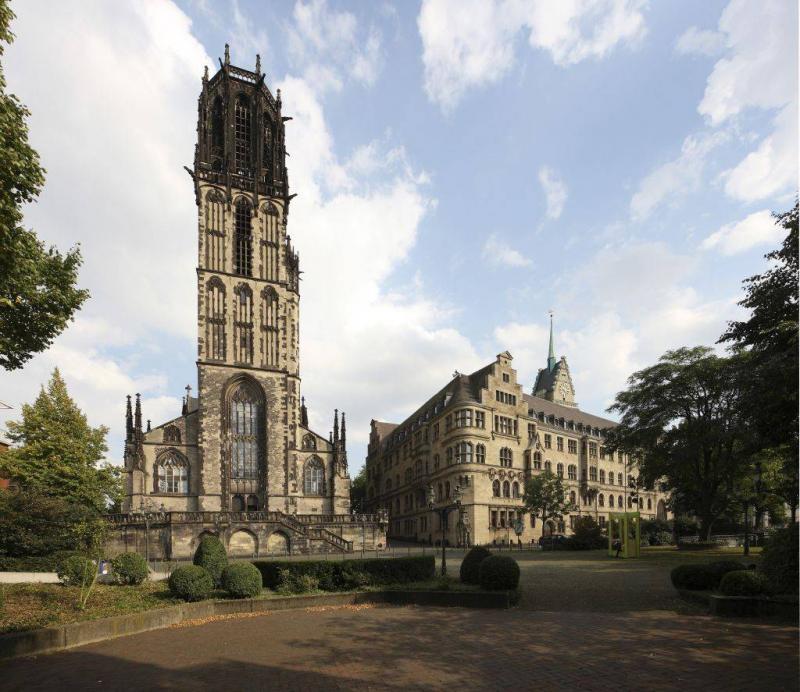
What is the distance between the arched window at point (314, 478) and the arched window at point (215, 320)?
13494 millimetres

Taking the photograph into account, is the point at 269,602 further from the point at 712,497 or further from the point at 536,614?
the point at 712,497

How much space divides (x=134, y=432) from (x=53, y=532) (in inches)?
919

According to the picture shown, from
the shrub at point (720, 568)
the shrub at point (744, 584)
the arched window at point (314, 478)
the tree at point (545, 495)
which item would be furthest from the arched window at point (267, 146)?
the shrub at point (744, 584)

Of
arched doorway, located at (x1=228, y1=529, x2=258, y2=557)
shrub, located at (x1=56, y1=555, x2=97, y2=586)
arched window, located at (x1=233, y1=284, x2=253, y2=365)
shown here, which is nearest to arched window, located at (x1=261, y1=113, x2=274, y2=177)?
arched window, located at (x1=233, y1=284, x2=253, y2=365)

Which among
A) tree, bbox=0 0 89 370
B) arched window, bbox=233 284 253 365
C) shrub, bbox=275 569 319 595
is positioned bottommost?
shrub, bbox=275 569 319 595

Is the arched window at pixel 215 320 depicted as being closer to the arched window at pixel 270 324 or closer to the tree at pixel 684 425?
the arched window at pixel 270 324

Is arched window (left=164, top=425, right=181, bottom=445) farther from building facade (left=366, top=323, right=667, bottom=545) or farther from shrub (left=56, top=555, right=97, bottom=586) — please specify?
shrub (left=56, top=555, right=97, bottom=586)

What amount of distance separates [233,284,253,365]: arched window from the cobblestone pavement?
130 feet

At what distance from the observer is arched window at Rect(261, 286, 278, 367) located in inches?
2106

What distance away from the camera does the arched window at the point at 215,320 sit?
51281mm

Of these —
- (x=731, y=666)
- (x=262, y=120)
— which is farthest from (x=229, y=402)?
(x=731, y=666)

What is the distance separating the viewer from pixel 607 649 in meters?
11.0

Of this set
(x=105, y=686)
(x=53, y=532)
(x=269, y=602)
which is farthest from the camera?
(x=53, y=532)

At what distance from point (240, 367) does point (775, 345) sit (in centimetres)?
4319
